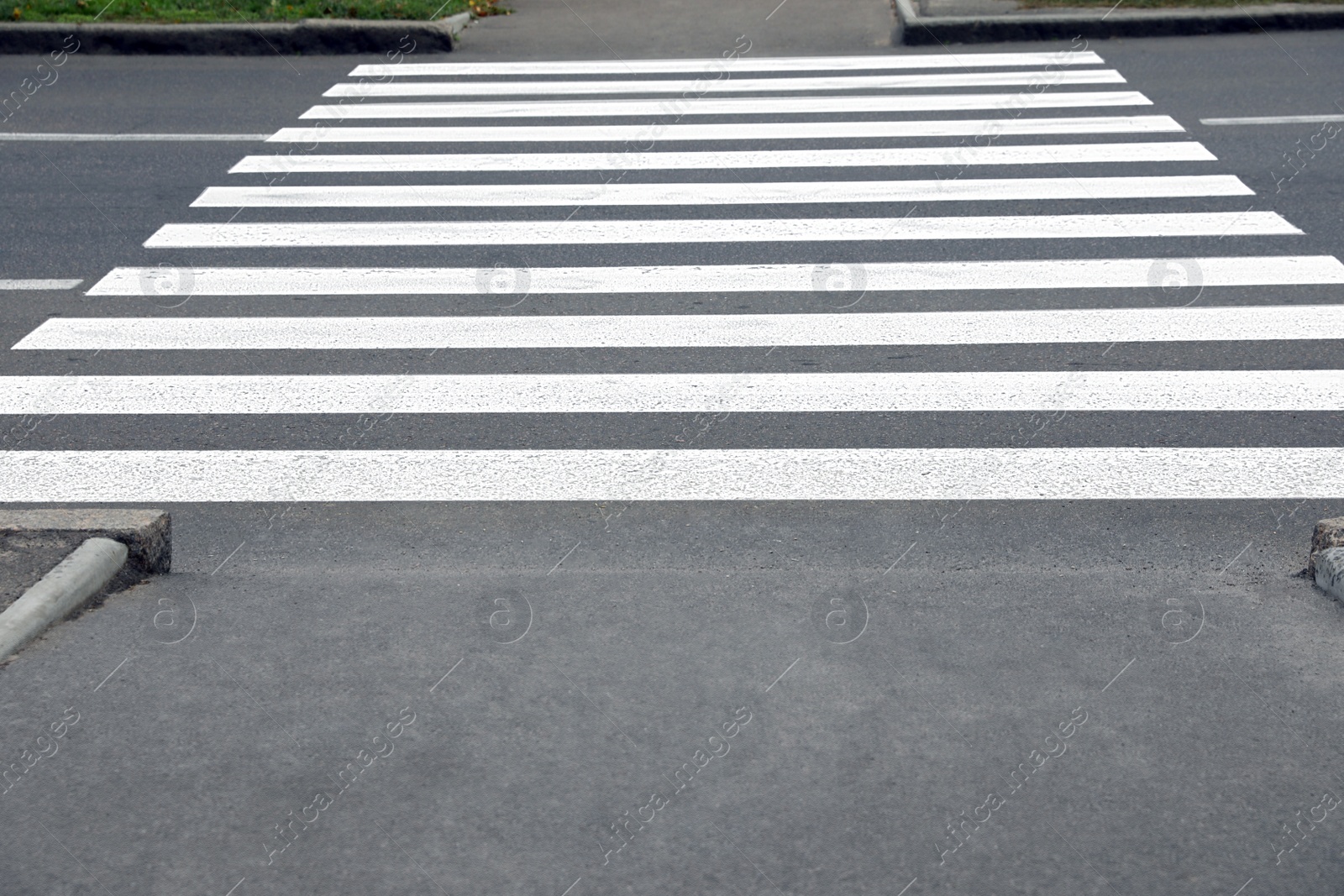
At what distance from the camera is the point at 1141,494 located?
4.97 m

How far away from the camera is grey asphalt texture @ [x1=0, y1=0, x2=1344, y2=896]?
2873 millimetres

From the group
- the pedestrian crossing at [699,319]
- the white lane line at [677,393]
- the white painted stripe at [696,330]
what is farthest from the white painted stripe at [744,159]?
the white lane line at [677,393]

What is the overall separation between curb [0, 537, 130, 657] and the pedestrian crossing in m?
0.95

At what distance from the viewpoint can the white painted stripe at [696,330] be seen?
6336 mm

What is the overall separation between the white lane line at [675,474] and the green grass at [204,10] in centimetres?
858

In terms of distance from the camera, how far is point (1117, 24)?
41.3 feet

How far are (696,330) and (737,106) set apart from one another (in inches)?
189

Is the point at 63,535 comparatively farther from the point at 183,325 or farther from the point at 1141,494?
the point at 1141,494

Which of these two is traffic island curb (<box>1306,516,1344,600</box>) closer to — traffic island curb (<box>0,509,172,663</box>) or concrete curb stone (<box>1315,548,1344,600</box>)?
concrete curb stone (<box>1315,548,1344,600</box>)

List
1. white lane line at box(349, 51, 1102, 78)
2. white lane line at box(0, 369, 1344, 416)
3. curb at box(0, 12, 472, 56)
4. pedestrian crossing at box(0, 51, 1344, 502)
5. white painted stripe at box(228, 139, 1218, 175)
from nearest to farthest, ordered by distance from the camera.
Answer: pedestrian crossing at box(0, 51, 1344, 502) < white lane line at box(0, 369, 1344, 416) < white painted stripe at box(228, 139, 1218, 175) < white lane line at box(349, 51, 1102, 78) < curb at box(0, 12, 472, 56)

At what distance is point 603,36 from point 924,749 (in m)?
11.3

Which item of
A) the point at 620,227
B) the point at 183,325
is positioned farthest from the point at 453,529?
the point at 620,227

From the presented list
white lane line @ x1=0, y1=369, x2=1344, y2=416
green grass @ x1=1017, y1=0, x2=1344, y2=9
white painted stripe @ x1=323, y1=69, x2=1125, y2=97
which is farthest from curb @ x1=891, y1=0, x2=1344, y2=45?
white lane line @ x1=0, y1=369, x2=1344, y2=416

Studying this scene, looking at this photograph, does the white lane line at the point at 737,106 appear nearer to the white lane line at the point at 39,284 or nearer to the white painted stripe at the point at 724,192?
the white painted stripe at the point at 724,192
